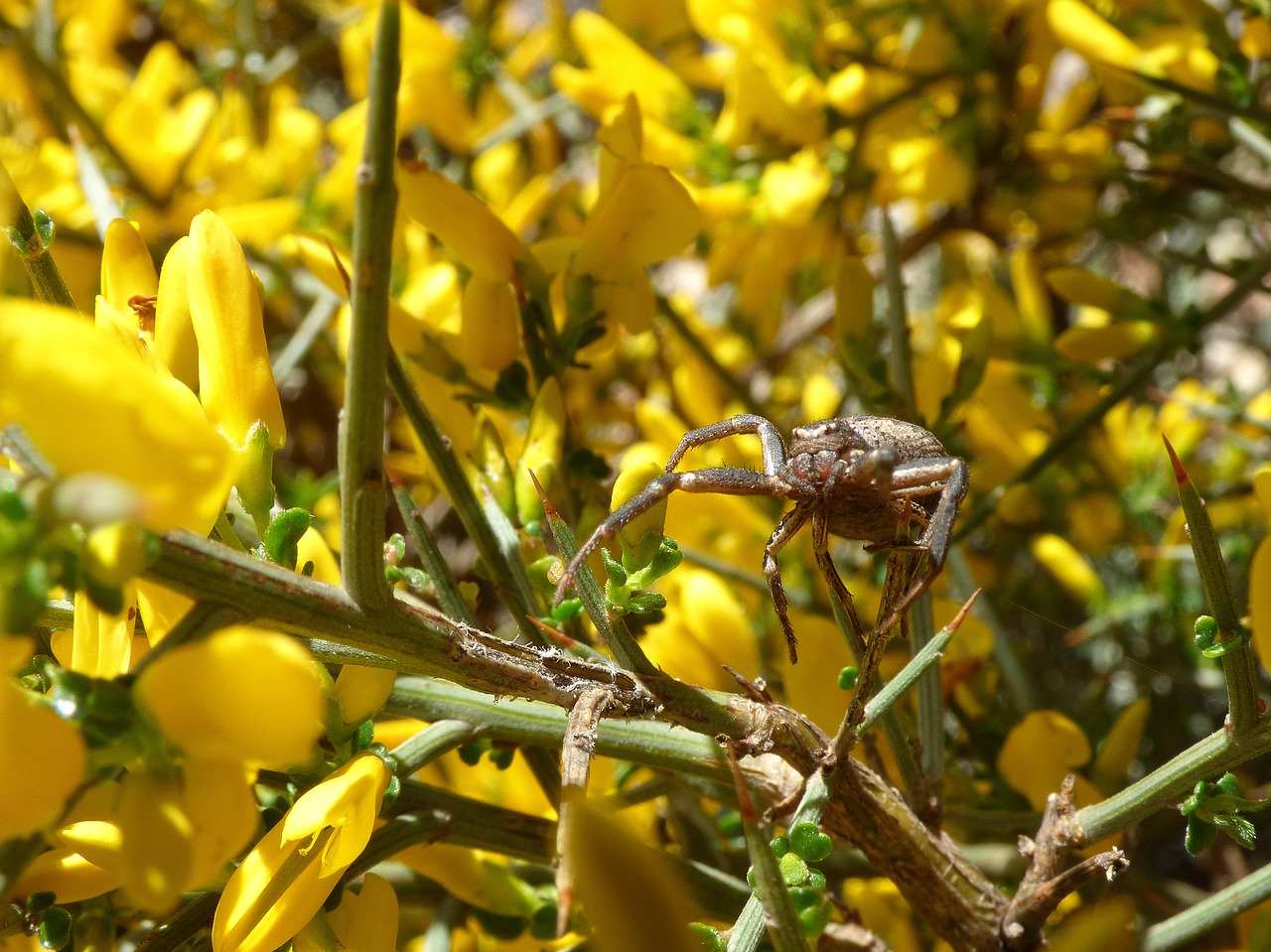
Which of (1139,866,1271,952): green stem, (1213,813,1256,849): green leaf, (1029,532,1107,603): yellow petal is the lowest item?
(1029,532,1107,603): yellow petal

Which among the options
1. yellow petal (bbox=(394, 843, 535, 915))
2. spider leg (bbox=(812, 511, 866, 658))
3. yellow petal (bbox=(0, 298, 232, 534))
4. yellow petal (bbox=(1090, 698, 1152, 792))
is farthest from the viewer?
yellow petal (bbox=(1090, 698, 1152, 792))

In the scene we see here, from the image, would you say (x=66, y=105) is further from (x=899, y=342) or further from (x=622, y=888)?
(x=622, y=888)

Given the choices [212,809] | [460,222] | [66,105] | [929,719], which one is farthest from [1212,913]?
[66,105]

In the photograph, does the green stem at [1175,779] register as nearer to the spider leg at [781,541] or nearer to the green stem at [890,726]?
the green stem at [890,726]

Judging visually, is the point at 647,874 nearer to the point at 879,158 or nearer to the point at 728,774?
the point at 728,774

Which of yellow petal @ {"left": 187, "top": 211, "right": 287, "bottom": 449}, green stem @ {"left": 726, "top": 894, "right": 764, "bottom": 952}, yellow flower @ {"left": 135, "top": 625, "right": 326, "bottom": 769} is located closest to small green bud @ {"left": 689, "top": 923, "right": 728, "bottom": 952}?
green stem @ {"left": 726, "top": 894, "right": 764, "bottom": 952}

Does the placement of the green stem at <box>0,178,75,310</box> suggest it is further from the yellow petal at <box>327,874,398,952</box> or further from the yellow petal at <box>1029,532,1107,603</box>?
the yellow petal at <box>1029,532,1107,603</box>
